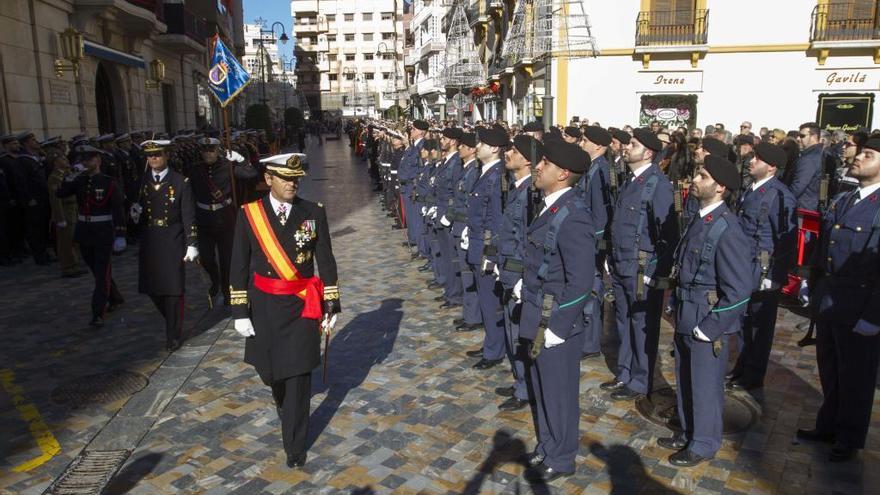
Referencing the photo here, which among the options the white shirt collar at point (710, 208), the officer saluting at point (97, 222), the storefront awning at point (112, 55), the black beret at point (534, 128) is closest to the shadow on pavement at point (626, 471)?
the white shirt collar at point (710, 208)

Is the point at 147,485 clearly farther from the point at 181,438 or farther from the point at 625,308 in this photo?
the point at 625,308

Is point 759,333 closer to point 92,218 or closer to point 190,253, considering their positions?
point 190,253

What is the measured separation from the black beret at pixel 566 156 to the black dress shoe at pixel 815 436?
261 cm

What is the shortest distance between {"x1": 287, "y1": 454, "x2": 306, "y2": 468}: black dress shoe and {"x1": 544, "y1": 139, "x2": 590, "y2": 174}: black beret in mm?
2651

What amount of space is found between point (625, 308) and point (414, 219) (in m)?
6.31

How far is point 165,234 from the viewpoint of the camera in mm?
6738

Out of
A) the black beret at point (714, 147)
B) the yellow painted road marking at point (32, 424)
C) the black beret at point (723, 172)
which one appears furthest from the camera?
the black beret at point (714, 147)

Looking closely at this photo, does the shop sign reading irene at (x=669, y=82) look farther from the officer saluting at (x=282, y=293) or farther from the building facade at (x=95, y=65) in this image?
the officer saluting at (x=282, y=293)

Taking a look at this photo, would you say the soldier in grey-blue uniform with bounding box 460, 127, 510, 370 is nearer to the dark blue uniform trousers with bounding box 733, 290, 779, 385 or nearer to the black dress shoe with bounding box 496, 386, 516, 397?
the black dress shoe with bounding box 496, 386, 516, 397

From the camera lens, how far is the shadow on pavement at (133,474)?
429cm

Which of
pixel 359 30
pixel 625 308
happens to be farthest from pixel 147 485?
pixel 359 30

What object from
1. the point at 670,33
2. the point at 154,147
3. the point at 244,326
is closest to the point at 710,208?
the point at 244,326

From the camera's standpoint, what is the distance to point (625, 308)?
568cm

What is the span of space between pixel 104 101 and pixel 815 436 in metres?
19.7
